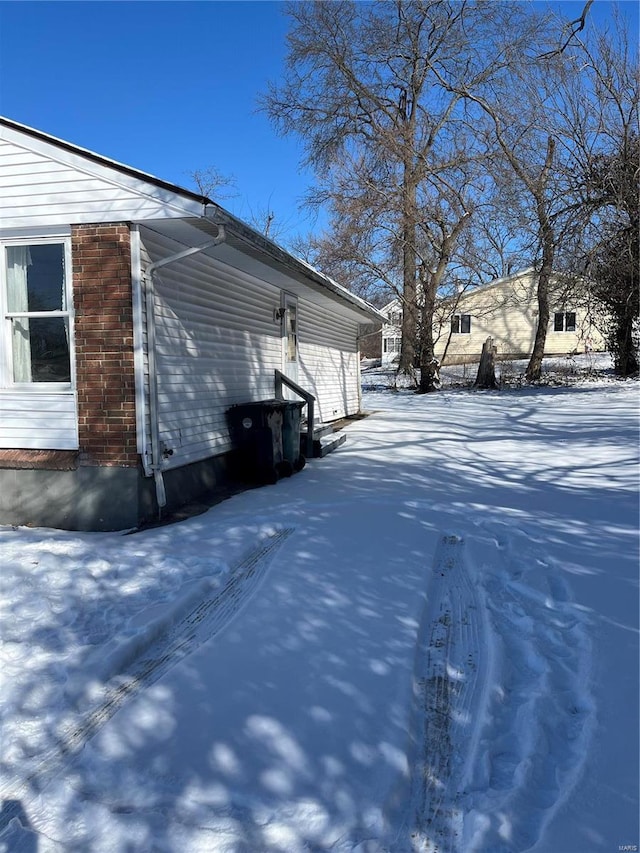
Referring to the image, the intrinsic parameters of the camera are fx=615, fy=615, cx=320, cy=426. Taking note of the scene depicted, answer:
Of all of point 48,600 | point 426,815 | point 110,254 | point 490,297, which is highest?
point 490,297

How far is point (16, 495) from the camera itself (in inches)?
246

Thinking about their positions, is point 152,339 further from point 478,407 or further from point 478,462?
point 478,407

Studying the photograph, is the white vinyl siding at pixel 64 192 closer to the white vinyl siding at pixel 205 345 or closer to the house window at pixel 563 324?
the white vinyl siding at pixel 205 345

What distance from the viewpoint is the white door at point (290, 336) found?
35.3 feet

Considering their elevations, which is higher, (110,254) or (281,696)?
(110,254)

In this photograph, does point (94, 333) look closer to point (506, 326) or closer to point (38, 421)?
point (38, 421)

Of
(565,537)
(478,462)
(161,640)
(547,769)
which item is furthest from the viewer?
(478,462)

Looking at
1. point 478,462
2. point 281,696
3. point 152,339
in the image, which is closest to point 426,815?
point 281,696

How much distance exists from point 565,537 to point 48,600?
3989mm

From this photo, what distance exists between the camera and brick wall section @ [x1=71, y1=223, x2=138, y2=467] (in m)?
5.86

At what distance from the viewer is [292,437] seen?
8.50 meters

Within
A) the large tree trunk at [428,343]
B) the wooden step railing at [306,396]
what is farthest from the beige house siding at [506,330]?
the wooden step railing at [306,396]

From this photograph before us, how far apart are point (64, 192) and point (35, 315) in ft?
4.10

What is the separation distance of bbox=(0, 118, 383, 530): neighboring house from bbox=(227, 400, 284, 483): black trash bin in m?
1.03
